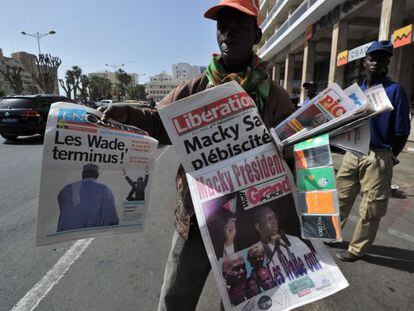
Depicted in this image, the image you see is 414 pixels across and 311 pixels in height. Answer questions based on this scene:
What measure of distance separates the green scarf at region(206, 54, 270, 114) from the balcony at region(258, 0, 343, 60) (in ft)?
50.5

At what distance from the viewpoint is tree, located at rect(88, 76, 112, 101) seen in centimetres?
6907

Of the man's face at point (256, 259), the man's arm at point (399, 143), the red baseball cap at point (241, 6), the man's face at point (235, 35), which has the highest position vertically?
the red baseball cap at point (241, 6)

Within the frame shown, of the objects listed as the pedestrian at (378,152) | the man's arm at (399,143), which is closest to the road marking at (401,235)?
the pedestrian at (378,152)

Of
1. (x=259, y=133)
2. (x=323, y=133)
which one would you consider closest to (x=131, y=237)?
(x=259, y=133)

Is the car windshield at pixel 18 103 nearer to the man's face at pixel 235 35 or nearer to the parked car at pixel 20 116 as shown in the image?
the parked car at pixel 20 116

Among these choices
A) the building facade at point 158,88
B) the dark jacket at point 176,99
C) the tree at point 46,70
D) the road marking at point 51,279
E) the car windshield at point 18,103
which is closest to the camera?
the dark jacket at point 176,99

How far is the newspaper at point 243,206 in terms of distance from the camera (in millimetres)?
1079

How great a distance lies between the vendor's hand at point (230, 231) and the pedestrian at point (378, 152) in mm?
1799

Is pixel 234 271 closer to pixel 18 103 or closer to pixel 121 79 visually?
pixel 18 103

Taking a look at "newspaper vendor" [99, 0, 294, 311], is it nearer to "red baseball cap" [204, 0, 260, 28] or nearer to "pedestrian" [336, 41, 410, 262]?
"red baseball cap" [204, 0, 260, 28]

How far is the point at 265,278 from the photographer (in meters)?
1.09

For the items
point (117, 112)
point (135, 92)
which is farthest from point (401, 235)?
point (135, 92)

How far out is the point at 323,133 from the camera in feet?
3.43

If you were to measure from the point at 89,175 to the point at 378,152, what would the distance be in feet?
7.99
